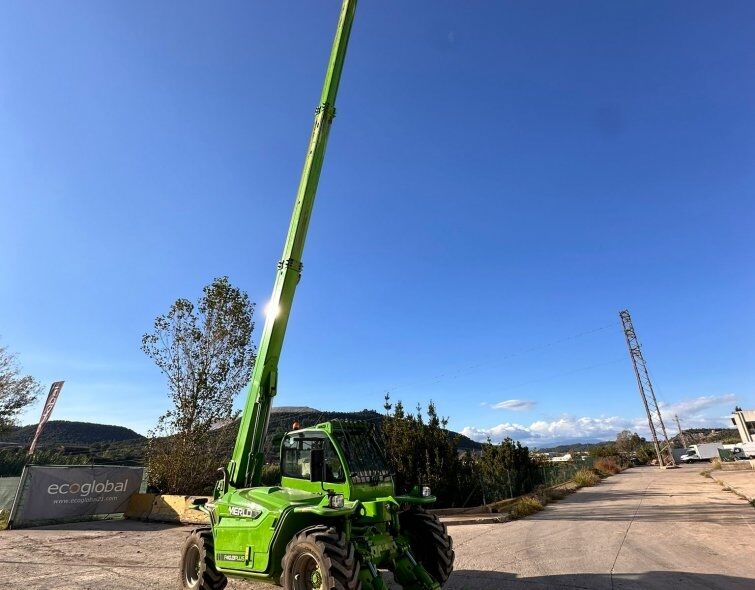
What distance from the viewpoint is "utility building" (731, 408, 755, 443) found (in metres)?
61.9

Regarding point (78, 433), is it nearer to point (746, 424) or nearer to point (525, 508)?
point (525, 508)

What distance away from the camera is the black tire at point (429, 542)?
6332mm

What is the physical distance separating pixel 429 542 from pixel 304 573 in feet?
7.60

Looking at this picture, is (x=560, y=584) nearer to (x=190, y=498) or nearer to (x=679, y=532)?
(x=679, y=532)

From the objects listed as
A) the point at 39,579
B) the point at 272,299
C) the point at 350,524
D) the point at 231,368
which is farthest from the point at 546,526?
the point at 231,368

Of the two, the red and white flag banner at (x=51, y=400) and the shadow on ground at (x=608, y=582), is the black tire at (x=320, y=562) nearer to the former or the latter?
the shadow on ground at (x=608, y=582)

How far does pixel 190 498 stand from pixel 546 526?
1338 cm

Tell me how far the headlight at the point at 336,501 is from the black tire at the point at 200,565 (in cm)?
285

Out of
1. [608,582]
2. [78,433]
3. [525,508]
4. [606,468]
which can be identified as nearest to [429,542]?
[608,582]

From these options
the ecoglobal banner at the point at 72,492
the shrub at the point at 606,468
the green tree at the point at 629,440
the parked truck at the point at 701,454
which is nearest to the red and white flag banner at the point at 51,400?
the ecoglobal banner at the point at 72,492

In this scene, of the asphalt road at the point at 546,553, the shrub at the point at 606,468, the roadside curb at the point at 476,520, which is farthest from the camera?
the shrub at the point at 606,468

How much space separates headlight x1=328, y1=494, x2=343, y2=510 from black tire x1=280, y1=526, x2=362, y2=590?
25cm

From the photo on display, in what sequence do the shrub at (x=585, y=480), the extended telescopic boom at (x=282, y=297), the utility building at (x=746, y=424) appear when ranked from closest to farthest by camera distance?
1. the extended telescopic boom at (x=282, y=297)
2. the shrub at (x=585, y=480)
3. the utility building at (x=746, y=424)

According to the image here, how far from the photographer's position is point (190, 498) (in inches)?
651
